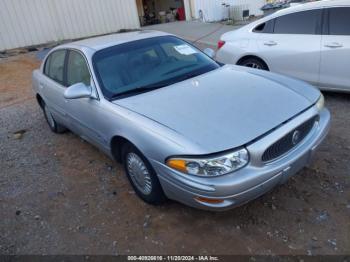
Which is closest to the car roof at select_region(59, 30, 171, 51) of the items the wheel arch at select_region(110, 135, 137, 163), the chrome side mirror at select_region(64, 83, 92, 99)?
the chrome side mirror at select_region(64, 83, 92, 99)

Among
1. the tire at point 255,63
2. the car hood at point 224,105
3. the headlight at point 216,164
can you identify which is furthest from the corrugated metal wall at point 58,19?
the headlight at point 216,164

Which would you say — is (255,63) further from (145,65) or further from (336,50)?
(145,65)

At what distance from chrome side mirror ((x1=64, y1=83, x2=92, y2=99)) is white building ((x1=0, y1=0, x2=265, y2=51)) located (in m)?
10.2

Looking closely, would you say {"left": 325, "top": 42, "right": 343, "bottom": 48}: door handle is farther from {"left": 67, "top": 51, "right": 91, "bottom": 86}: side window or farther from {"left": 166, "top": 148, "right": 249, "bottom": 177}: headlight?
{"left": 67, "top": 51, "right": 91, "bottom": 86}: side window

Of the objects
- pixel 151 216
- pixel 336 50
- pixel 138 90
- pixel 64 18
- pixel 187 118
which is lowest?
pixel 151 216

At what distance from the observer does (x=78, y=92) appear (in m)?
3.29

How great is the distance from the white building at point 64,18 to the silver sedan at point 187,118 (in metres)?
9.14

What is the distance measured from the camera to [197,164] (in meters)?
2.35

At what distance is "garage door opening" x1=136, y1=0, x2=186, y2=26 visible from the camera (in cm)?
1716

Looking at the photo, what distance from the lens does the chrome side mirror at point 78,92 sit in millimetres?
3270

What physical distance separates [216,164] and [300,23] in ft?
11.9

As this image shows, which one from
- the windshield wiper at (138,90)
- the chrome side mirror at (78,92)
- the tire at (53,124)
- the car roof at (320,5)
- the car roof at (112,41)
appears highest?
the car roof at (112,41)

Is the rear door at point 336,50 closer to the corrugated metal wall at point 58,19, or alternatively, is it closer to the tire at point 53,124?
the tire at point 53,124

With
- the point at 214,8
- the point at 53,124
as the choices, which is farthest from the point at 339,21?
the point at 214,8
